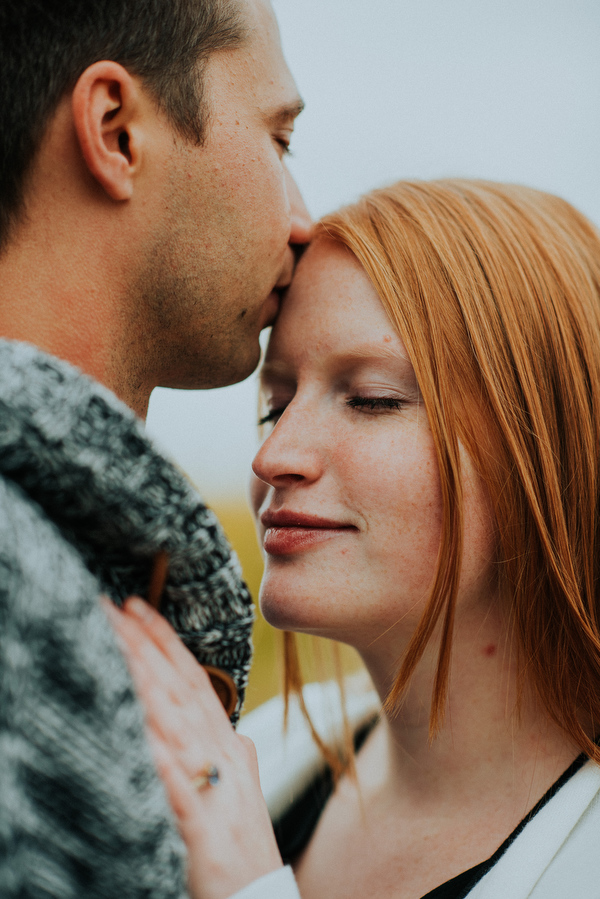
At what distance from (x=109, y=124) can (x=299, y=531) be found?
2.57ft

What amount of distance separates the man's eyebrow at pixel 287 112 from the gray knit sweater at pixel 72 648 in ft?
2.80

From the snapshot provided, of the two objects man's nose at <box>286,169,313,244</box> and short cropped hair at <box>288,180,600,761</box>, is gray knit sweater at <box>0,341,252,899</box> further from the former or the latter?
man's nose at <box>286,169,313,244</box>

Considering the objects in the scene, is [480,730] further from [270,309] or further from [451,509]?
[270,309]

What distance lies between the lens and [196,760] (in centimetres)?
88

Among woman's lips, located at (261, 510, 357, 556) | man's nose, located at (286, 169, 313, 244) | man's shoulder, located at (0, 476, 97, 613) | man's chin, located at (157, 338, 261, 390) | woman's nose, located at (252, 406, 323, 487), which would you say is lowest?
woman's lips, located at (261, 510, 357, 556)

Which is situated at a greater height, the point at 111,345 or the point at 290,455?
the point at 111,345

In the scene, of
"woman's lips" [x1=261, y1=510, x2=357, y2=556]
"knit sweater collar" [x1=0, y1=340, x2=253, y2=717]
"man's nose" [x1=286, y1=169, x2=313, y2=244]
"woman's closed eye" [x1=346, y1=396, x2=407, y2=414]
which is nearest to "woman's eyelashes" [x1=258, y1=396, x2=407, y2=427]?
"woman's closed eye" [x1=346, y1=396, x2=407, y2=414]

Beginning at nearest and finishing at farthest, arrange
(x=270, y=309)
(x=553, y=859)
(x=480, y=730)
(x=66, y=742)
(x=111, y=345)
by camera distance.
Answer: (x=66, y=742) → (x=553, y=859) → (x=111, y=345) → (x=480, y=730) → (x=270, y=309)

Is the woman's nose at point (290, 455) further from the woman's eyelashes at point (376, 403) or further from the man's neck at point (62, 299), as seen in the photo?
the man's neck at point (62, 299)

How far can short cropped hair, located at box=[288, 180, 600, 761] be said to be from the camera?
1.33 meters

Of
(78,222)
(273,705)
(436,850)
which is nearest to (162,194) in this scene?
(78,222)

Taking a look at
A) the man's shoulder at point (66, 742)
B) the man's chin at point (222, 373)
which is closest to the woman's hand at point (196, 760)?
the man's shoulder at point (66, 742)

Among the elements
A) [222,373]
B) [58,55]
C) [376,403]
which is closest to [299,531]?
[376,403]

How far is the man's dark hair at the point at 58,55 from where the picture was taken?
1165 mm
